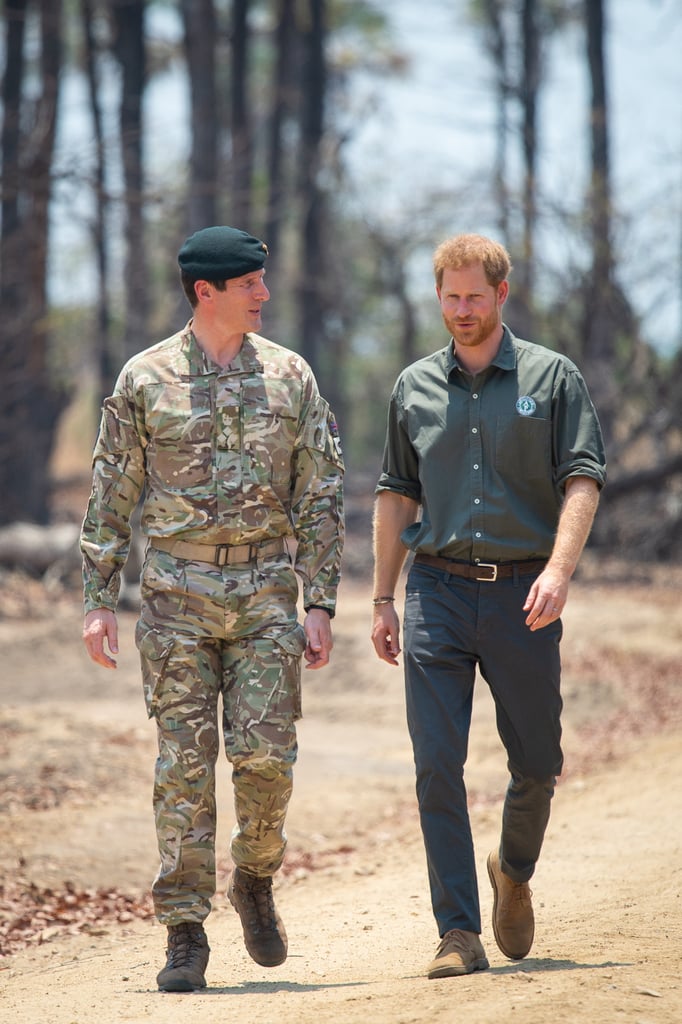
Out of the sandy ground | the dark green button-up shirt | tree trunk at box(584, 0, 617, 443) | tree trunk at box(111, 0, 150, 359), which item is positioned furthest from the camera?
tree trunk at box(111, 0, 150, 359)

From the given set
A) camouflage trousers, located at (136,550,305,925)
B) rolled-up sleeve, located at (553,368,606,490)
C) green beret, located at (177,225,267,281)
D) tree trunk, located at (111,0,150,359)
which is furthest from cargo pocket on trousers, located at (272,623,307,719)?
tree trunk, located at (111,0,150,359)

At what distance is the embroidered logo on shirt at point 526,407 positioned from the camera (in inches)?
181

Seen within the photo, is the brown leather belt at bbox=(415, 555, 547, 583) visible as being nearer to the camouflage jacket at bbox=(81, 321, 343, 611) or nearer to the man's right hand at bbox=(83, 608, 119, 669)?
the camouflage jacket at bbox=(81, 321, 343, 611)

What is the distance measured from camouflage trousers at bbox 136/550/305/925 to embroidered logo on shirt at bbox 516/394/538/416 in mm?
983

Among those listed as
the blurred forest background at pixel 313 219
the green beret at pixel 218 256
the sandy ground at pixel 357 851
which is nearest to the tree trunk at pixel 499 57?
the blurred forest background at pixel 313 219

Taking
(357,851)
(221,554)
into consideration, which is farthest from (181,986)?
(357,851)

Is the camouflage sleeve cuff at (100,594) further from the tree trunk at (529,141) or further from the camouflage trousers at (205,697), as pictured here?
the tree trunk at (529,141)

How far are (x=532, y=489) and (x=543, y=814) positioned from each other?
1091 millimetres

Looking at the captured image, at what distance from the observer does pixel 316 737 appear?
36.2 feet

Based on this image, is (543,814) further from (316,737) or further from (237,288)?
(316,737)

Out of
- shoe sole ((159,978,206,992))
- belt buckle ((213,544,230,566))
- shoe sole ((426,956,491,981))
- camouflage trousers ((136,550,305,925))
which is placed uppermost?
belt buckle ((213,544,230,566))

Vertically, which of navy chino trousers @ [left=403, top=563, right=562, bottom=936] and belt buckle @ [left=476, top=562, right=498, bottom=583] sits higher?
belt buckle @ [left=476, top=562, right=498, bottom=583]

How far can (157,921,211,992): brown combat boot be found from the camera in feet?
14.9

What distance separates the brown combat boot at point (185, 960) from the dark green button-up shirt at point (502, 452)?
149 centimetres
